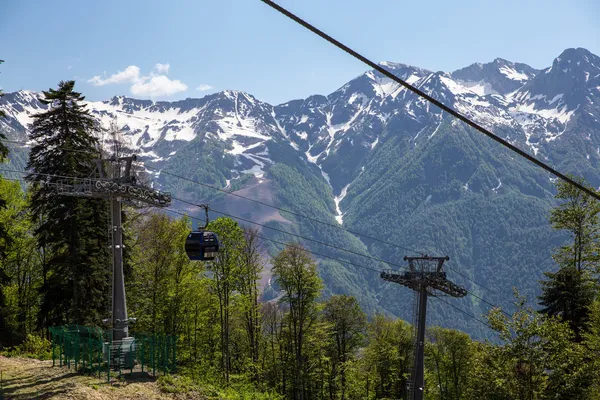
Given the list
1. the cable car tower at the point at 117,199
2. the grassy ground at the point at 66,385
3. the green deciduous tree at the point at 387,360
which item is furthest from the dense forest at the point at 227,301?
the grassy ground at the point at 66,385

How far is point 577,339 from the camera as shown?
4119 centimetres

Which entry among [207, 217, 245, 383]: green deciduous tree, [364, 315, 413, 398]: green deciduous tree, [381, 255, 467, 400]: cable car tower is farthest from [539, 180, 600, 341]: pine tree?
[207, 217, 245, 383]: green deciduous tree

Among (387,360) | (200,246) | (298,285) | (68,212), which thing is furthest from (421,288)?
(68,212)

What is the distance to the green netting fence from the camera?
25.2m

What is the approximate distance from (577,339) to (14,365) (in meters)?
36.5

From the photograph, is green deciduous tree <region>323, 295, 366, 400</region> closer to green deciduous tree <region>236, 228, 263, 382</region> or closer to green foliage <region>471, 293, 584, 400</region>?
green deciduous tree <region>236, 228, 263, 382</region>

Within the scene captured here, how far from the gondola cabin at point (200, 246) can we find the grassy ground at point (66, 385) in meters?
6.61

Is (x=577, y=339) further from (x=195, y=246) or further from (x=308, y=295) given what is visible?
(x=195, y=246)

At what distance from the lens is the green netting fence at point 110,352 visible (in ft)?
82.6

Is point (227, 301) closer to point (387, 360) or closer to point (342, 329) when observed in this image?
point (342, 329)

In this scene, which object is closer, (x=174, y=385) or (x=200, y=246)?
(x=174, y=385)

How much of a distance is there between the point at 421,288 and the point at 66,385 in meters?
25.1

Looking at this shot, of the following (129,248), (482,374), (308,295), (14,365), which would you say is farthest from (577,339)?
(14,365)

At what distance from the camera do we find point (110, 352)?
2548 cm
